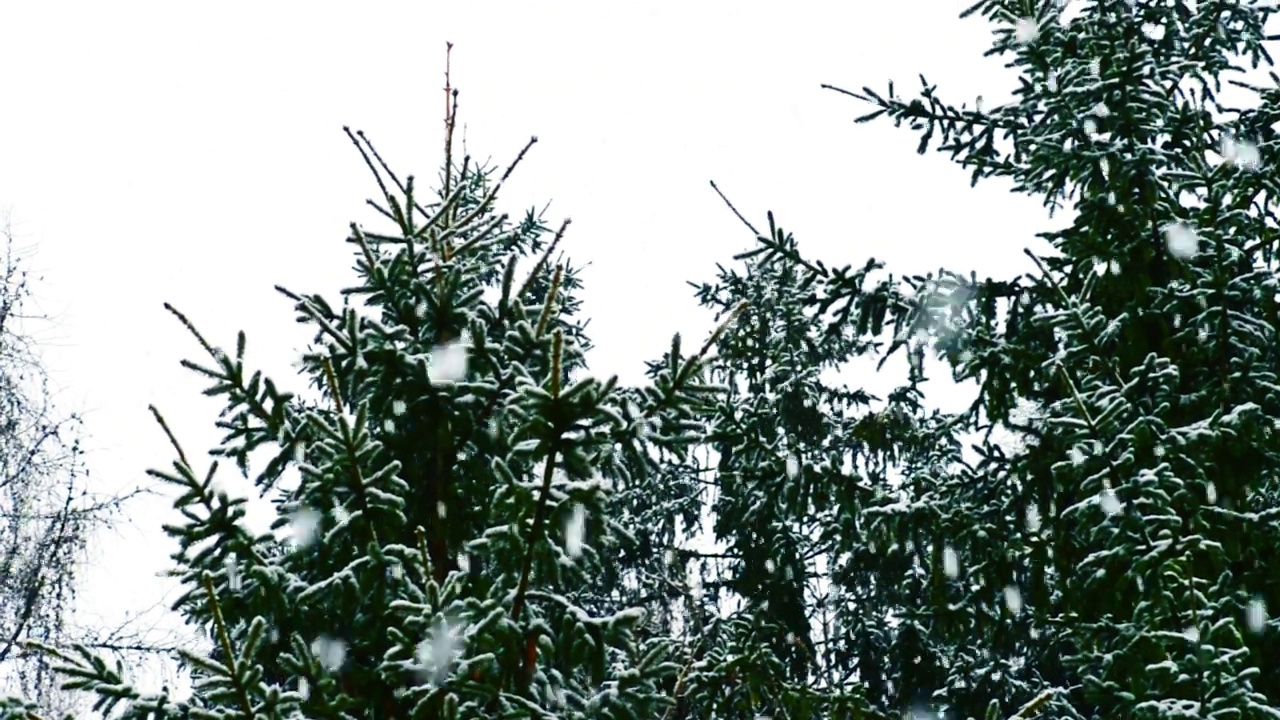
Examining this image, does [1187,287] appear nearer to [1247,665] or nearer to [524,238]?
[1247,665]

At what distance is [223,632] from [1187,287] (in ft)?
19.9

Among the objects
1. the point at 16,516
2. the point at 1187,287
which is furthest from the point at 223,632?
the point at 16,516

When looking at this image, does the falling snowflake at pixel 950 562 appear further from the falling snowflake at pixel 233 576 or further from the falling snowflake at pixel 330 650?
the falling snowflake at pixel 233 576

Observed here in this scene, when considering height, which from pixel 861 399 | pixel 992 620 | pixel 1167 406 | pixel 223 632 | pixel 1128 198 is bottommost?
pixel 223 632

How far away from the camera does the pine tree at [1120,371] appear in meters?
6.64

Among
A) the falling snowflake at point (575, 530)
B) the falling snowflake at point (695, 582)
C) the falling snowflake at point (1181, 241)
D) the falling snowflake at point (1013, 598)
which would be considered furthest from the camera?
the falling snowflake at point (695, 582)

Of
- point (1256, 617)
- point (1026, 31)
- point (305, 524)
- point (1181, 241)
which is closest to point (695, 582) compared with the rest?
point (1026, 31)

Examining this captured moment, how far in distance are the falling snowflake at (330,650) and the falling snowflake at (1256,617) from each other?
495 centimetres

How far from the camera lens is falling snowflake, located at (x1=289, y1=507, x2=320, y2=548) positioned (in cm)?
503

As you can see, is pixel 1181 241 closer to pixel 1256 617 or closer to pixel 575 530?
pixel 1256 617

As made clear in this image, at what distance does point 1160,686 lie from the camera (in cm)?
614

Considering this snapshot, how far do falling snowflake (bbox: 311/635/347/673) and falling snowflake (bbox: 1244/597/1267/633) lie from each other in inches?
195

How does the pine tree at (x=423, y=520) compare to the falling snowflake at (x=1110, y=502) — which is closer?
the pine tree at (x=423, y=520)

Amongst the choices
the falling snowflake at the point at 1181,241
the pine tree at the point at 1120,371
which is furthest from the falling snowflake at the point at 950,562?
the falling snowflake at the point at 1181,241
